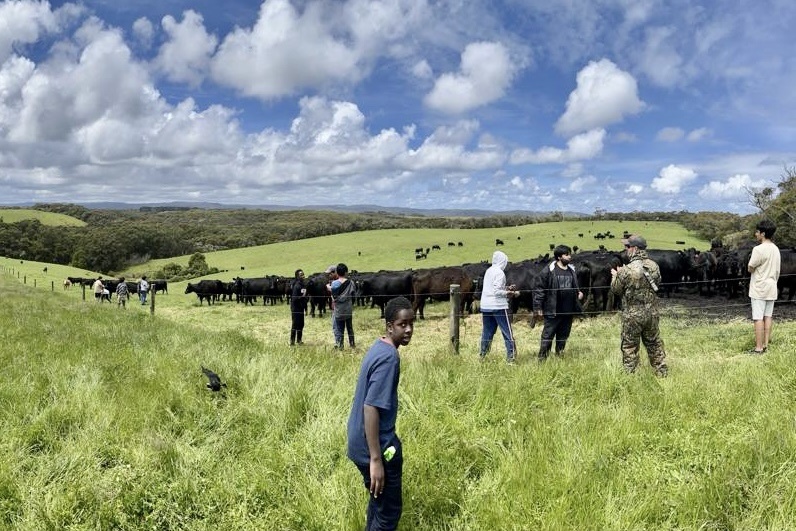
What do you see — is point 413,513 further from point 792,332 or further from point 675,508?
point 792,332

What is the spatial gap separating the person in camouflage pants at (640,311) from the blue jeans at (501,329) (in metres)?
1.90

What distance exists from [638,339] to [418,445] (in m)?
3.79

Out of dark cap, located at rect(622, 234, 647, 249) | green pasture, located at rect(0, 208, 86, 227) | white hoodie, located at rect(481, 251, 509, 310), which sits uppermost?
green pasture, located at rect(0, 208, 86, 227)

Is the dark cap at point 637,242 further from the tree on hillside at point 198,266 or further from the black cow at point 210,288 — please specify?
the tree on hillside at point 198,266

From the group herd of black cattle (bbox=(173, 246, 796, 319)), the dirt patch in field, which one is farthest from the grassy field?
herd of black cattle (bbox=(173, 246, 796, 319))

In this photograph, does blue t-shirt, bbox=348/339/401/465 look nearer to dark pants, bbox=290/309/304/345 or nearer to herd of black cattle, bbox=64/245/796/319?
dark pants, bbox=290/309/304/345

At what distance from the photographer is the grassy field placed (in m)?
3.71

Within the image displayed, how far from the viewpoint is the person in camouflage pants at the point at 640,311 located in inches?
263

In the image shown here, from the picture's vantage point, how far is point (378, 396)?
3045 mm

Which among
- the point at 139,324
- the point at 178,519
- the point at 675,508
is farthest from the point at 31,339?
the point at 675,508

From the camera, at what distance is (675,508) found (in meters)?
3.62

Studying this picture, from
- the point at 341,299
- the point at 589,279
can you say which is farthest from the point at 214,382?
the point at 589,279

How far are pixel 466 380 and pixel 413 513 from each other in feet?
7.50

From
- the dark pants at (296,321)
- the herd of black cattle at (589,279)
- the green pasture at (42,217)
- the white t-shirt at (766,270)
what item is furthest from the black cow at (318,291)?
the green pasture at (42,217)
